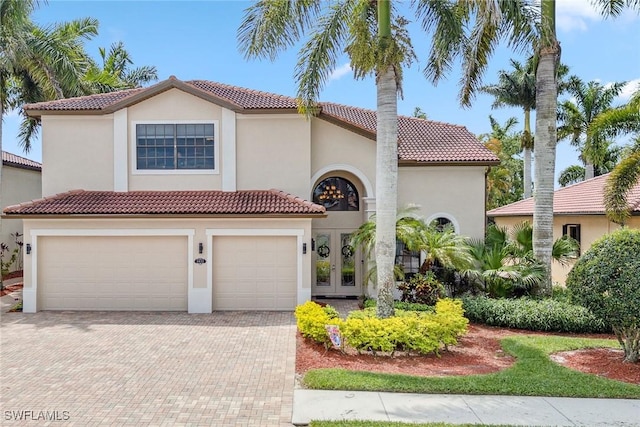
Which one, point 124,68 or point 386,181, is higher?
point 124,68

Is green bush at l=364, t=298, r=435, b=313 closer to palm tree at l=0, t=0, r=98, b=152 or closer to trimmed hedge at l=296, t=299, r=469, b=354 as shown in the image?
trimmed hedge at l=296, t=299, r=469, b=354

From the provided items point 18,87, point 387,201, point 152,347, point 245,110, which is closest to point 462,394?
point 387,201

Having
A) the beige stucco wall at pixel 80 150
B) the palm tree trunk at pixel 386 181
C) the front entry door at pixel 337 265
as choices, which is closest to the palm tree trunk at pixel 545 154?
the palm tree trunk at pixel 386 181

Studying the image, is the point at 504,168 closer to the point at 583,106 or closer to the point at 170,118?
the point at 583,106

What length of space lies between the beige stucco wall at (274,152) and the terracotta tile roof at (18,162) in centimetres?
1395

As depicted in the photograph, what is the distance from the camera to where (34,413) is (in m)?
6.74

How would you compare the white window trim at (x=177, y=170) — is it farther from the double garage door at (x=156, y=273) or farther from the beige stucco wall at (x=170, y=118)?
the double garage door at (x=156, y=273)

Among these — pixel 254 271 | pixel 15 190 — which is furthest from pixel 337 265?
pixel 15 190

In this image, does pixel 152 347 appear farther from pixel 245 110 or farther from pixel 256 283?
pixel 245 110

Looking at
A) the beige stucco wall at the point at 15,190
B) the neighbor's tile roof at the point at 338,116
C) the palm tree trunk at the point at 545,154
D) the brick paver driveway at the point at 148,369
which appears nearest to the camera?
the brick paver driveway at the point at 148,369

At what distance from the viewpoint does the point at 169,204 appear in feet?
45.6

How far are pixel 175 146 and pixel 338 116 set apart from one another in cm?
620

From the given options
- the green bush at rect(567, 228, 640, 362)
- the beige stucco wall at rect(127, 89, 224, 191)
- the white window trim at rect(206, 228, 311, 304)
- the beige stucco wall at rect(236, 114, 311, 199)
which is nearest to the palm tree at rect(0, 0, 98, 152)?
the beige stucco wall at rect(127, 89, 224, 191)

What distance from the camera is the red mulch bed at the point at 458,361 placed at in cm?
853
